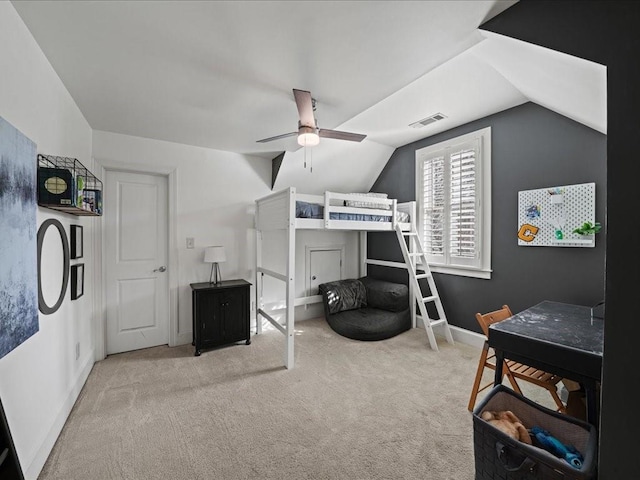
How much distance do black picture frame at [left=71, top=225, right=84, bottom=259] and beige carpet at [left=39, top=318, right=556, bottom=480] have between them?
1.14 m

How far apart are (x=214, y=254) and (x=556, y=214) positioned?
11.2 feet

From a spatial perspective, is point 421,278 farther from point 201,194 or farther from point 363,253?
point 201,194

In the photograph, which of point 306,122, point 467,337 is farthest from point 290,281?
point 467,337

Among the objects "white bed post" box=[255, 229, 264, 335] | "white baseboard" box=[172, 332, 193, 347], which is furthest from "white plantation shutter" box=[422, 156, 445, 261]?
"white baseboard" box=[172, 332, 193, 347]

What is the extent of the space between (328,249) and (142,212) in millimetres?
2532

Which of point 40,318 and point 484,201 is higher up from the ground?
point 484,201

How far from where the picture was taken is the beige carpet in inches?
63.2

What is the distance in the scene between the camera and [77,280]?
231 centimetres

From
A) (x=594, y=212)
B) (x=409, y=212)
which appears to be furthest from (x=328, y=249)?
(x=594, y=212)

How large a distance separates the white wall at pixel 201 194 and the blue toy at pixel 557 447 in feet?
10.2

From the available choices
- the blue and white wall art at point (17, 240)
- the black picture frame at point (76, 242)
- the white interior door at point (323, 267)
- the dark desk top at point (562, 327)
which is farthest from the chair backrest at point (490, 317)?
the black picture frame at point (76, 242)

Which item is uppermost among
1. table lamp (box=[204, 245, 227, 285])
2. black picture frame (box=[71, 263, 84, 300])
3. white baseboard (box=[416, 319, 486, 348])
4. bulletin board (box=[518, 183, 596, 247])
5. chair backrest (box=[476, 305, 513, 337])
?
bulletin board (box=[518, 183, 596, 247])

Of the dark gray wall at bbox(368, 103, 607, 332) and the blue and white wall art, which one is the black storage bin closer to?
the dark gray wall at bbox(368, 103, 607, 332)

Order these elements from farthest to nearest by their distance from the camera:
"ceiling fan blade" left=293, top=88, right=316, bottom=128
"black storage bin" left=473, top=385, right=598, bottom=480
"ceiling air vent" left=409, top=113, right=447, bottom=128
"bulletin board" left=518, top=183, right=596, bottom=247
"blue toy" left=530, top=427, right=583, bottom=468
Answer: "ceiling air vent" left=409, top=113, right=447, bottom=128 < "bulletin board" left=518, top=183, right=596, bottom=247 < "ceiling fan blade" left=293, top=88, right=316, bottom=128 < "blue toy" left=530, top=427, right=583, bottom=468 < "black storage bin" left=473, top=385, right=598, bottom=480
